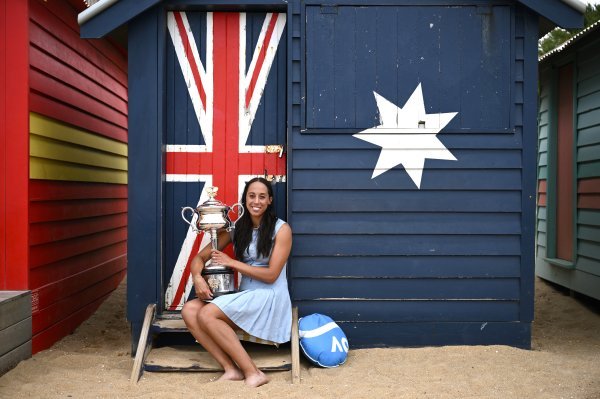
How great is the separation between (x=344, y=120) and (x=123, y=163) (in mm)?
4118

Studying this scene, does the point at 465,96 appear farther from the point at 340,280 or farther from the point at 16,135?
the point at 16,135

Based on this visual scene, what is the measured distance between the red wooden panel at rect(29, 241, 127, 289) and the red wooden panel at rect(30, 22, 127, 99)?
1810 millimetres

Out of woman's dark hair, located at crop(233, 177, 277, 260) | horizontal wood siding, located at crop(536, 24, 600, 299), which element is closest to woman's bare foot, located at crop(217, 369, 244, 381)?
woman's dark hair, located at crop(233, 177, 277, 260)

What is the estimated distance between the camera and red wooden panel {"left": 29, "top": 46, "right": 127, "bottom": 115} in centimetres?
552

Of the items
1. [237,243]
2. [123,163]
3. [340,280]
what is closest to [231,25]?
[237,243]

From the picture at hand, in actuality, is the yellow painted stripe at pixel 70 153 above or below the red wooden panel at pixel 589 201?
above

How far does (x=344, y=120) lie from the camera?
17.9 feet

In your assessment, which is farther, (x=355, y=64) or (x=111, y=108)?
(x=111, y=108)

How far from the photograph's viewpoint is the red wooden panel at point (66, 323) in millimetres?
5526

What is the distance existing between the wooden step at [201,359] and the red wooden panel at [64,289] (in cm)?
104

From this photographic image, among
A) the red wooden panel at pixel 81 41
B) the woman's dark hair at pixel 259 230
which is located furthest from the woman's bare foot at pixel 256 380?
the red wooden panel at pixel 81 41

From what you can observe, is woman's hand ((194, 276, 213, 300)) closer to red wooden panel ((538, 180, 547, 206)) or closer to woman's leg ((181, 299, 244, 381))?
woman's leg ((181, 299, 244, 381))

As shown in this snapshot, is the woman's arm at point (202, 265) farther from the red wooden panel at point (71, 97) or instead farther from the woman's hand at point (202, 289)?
the red wooden panel at point (71, 97)

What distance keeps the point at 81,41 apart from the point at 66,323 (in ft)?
8.95
